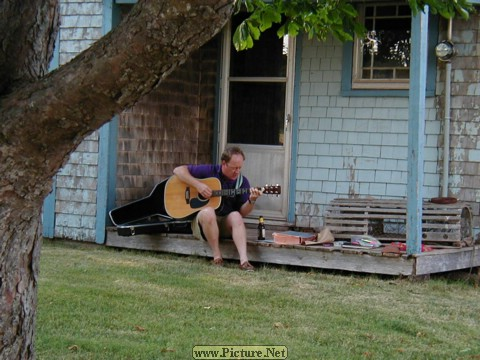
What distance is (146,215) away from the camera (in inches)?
385

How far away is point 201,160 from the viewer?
10.9 m

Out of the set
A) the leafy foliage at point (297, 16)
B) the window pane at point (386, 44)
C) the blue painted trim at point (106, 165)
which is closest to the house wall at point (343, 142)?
the window pane at point (386, 44)

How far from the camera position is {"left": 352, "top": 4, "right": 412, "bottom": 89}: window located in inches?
377

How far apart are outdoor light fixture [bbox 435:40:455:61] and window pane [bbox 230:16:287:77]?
1.98 m

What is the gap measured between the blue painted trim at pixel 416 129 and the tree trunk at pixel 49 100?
498 cm

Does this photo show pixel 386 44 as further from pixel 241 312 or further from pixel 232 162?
pixel 241 312

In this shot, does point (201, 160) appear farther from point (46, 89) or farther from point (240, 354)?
point (46, 89)

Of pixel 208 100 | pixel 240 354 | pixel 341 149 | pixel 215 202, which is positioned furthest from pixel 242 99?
pixel 240 354

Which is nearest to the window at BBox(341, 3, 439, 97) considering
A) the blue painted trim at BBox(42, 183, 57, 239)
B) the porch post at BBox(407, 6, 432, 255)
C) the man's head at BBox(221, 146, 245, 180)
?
the porch post at BBox(407, 6, 432, 255)

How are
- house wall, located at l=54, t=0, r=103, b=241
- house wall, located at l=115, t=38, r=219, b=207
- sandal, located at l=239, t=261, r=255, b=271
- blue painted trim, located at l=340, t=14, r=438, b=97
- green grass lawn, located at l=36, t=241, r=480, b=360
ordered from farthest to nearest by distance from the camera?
house wall, located at l=115, t=38, r=219, b=207, house wall, located at l=54, t=0, r=103, b=241, blue painted trim, located at l=340, t=14, r=438, b=97, sandal, located at l=239, t=261, r=255, b=271, green grass lawn, located at l=36, t=241, r=480, b=360

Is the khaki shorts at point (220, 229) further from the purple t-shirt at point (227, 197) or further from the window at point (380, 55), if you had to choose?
the window at point (380, 55)

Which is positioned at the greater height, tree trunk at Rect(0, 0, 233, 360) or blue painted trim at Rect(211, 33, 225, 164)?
blue painted trim at Rect(211, 33, 225, 164)

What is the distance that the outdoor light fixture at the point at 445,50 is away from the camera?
8.98 m

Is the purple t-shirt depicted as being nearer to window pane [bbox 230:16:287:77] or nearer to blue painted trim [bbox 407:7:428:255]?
blue painted trim [bbox 407:7:428:255]
